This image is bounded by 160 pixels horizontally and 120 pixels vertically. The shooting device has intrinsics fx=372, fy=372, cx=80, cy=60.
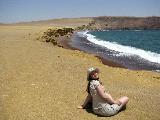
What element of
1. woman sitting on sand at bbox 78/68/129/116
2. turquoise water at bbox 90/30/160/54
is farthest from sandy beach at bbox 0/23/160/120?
turquoise water at bbox 90/30/160/54

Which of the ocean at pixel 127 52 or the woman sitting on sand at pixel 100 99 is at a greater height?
the woman sitting on sand at pixel 100 99

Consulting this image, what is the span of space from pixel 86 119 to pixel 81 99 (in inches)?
68.6

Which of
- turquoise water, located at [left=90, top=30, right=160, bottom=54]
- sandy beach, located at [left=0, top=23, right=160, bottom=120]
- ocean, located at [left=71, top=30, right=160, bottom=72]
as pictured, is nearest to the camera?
sandy beach, located at [left=0, top=23, right=160, bottom=120]

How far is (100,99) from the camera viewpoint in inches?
393

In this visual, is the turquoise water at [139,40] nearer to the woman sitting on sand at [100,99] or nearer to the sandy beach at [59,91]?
the sandy beach at [59,91]

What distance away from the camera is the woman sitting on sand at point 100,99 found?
987 cm

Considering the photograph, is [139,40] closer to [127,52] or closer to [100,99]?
[127,52]

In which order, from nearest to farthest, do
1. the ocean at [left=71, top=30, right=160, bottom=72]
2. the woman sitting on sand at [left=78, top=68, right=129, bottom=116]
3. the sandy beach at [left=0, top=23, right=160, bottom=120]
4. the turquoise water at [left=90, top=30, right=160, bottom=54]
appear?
the woman sitting on sand at [left=78, top=68, right=129, bottom=116] → the sandy beach at [left=0, top=23, right=160, bottom=120] → the ocean at [left=71, top=30, right=160, bottom=72] → the turquoise water at [left=90, top=30, right=160, bottom=54]

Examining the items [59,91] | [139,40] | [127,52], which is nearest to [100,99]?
[59,91]

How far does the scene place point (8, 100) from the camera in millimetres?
11359

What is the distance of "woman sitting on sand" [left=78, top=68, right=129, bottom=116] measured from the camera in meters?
9.87

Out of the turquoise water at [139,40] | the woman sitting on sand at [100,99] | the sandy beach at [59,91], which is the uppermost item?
the woman sitting on sand at [100,99]

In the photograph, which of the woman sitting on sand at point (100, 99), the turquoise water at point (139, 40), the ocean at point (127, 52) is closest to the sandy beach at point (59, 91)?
the woman sitting on sand at point (100, 99)

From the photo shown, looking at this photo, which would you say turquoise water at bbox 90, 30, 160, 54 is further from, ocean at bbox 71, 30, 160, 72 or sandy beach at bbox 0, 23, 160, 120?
sandy beach at bbox 0, 23, 160, 120
